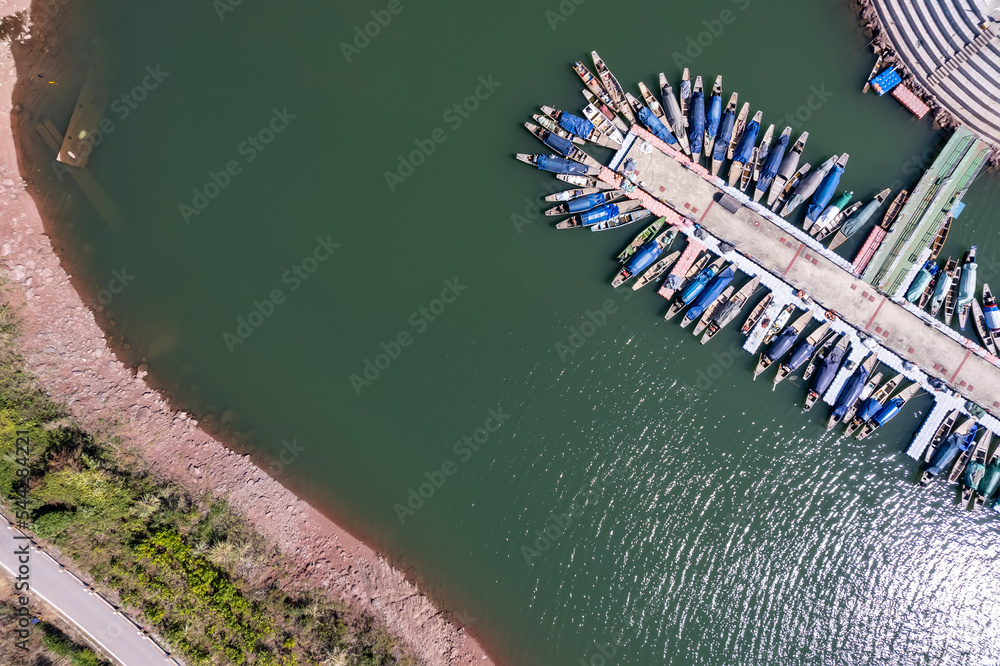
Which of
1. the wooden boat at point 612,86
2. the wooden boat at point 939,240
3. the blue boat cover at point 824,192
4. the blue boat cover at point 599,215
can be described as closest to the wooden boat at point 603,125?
the wooden boat at point 612,86

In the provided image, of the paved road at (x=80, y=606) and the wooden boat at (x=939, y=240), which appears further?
the wooden boat at (x=939, y=240)

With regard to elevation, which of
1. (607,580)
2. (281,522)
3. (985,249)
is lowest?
(281,522)

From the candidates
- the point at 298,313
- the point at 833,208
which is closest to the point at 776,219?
the point at 833,208

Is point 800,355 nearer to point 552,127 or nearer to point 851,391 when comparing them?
point 851,391

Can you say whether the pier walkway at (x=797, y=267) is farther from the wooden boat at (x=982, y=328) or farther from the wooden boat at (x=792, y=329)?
the wooden boat at (x=792, y=329)

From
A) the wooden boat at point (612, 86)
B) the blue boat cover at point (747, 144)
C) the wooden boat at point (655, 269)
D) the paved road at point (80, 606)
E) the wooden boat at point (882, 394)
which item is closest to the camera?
the paved road at point (80, 606)

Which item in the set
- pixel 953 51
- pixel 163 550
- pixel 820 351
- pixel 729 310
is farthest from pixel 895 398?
pixel 163 550

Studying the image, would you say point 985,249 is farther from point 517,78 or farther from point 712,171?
point 517,78
